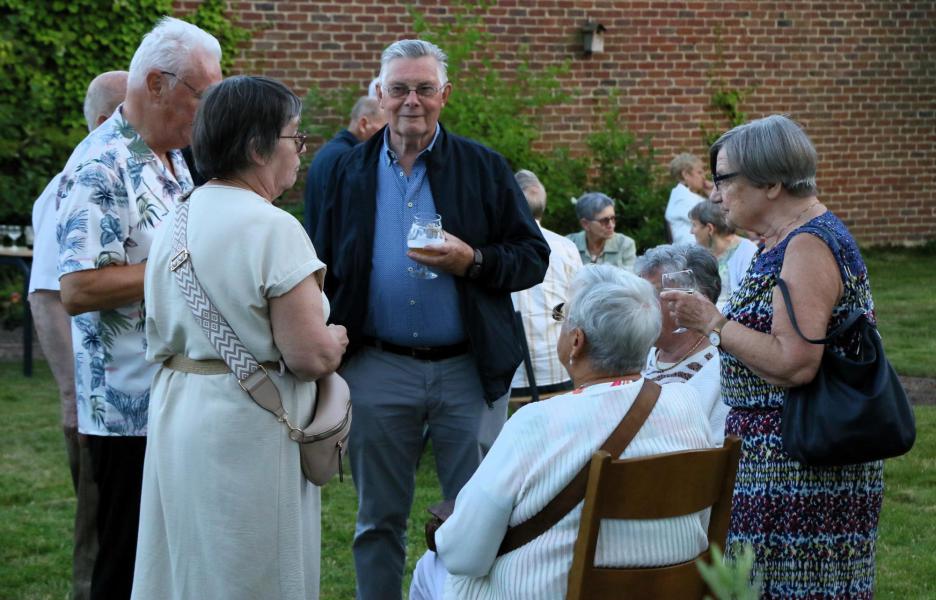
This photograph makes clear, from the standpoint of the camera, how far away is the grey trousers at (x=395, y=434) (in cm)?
403

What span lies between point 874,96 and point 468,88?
619cm

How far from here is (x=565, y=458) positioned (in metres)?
2.71

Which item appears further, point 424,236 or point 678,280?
point 678,280

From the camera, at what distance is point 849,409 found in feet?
9.59

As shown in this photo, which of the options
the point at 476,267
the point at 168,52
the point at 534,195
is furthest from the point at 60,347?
the point at 534,195

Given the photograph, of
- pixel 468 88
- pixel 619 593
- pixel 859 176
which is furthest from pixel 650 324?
pixel 859 176

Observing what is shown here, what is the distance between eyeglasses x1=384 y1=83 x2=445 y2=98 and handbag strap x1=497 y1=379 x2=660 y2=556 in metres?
1.69

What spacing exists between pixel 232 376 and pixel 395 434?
1354 mm

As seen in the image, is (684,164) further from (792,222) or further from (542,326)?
(792,222)

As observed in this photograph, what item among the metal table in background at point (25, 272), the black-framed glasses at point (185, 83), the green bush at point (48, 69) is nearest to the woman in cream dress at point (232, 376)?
the black-framed glasses at point (185, 83)

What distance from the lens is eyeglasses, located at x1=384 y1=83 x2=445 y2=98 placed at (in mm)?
4094

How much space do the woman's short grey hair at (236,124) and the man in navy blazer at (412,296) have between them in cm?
115

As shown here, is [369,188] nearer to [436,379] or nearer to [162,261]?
[436,379]

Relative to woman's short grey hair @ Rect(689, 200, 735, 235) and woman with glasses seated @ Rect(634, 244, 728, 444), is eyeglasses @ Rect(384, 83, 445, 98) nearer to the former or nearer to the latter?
woman with glasses seated @ Rect(634, 244, 728, 444)
